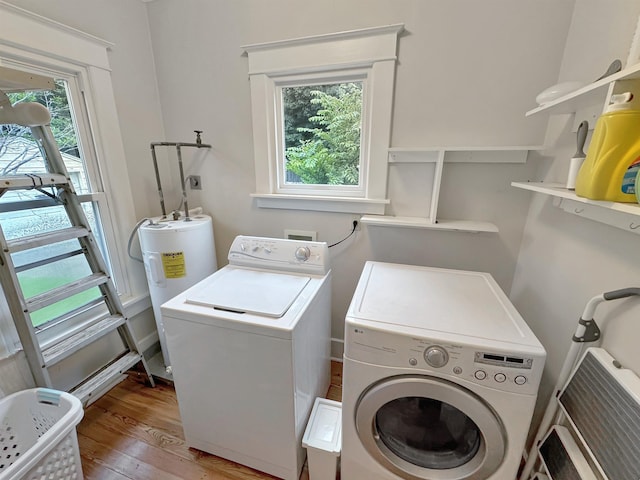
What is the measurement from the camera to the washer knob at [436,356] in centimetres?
89

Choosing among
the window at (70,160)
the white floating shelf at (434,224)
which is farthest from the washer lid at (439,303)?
the window at (70,160)

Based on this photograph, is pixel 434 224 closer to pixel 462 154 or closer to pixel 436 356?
pixel 462 154

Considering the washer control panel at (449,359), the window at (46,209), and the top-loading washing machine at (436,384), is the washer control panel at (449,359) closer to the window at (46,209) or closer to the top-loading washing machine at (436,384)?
the top-loading washing machine at (436,384)

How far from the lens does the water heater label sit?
1.63 metres

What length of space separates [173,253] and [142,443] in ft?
3.33

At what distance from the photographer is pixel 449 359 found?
892 mm

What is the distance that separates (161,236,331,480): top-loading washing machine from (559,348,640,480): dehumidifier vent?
93 cm

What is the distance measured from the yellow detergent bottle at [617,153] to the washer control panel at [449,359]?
50cm

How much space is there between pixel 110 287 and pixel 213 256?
1.95ft

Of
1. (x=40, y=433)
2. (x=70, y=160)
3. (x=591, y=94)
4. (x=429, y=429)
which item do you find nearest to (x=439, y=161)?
(x=591, y=94)

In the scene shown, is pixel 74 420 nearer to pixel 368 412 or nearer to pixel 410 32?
pixel 368 412

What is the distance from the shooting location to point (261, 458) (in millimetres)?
1271

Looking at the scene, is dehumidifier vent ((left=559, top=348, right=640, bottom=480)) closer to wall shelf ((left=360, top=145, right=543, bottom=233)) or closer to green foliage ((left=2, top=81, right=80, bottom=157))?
wall shelf ((left=360, top=145, right=543, bottom=233))

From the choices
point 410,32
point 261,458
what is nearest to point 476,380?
point 261,458
